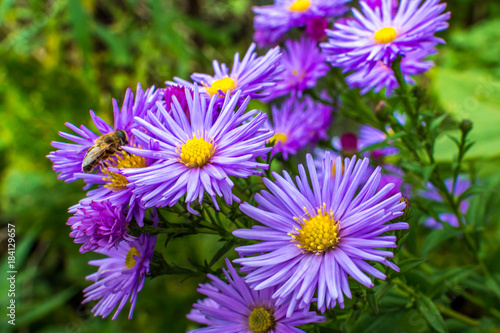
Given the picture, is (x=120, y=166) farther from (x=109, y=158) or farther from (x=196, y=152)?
(x=196, y=152)

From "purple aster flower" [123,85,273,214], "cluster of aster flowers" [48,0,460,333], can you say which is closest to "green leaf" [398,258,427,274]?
A: "cluster of aster flowers" [48,0,460,333]

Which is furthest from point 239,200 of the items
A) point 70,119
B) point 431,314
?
point 70,119

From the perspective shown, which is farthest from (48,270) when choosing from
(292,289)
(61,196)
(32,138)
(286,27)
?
(292,289)

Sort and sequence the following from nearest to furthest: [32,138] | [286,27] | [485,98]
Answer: [286,27], [485,98], [32,138]

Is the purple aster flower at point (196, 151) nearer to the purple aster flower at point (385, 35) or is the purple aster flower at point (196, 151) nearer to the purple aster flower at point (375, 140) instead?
the purple aster flower at point (385, 35)

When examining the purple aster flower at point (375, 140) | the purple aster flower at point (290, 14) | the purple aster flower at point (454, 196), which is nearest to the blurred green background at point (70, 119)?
the purple aster flower at point (454, 196)

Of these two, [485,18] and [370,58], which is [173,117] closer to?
[370,58]

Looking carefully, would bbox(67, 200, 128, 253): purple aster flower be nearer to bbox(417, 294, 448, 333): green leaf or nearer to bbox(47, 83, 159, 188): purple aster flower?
bbox(47, 83, 159, 188): purple aster flower
